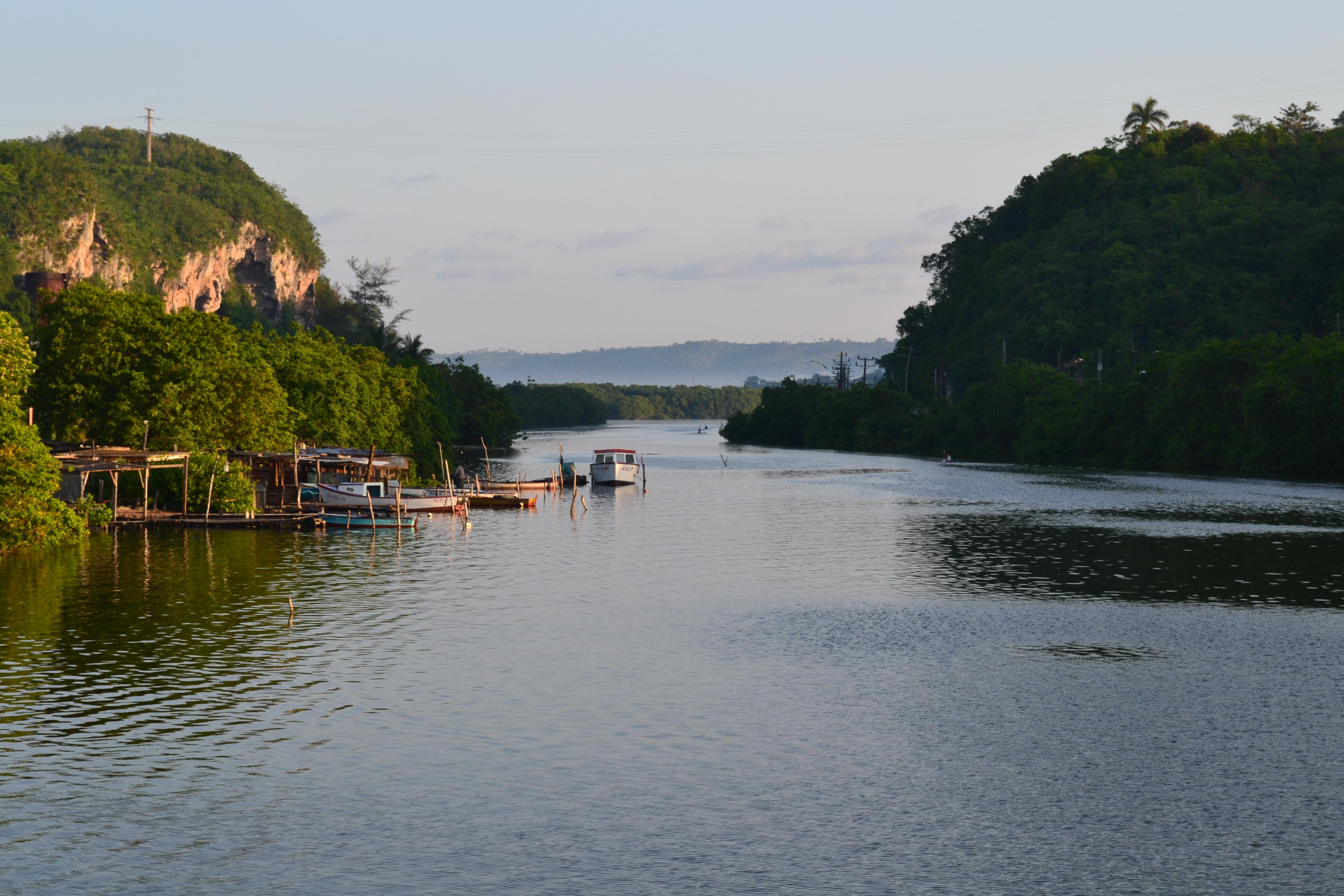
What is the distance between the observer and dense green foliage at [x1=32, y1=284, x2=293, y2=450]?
74438 mm

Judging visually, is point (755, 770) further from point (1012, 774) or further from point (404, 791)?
point (404, 791)

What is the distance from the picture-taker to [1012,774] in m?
24.5

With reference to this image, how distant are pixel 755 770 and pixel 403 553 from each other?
142 feet

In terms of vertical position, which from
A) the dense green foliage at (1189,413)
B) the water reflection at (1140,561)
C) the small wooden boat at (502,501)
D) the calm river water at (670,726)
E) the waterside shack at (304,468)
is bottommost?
the calm river water at (670,726)

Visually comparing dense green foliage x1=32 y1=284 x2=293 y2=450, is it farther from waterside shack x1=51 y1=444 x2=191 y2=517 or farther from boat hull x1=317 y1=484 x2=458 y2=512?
boat hull x1=317 y1=484 x2=458 y2=512

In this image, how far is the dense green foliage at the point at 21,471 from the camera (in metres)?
54.7

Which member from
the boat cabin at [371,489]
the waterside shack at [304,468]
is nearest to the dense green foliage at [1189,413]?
the boat cabin at [371,489]

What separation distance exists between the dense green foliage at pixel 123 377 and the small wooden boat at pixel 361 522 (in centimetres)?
858

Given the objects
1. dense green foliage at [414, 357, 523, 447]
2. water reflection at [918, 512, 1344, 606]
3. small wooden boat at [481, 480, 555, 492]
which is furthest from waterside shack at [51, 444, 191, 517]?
dense green foliage at [414, 357, 523, 447]

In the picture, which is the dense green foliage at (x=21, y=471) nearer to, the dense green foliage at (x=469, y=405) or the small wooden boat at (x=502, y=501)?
the small wooden boat at (x=502, y=501)

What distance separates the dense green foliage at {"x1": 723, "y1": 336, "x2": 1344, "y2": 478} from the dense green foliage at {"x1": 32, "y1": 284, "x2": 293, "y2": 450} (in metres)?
95.7

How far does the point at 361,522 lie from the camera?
254 ft

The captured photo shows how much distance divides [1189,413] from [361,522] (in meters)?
98.3

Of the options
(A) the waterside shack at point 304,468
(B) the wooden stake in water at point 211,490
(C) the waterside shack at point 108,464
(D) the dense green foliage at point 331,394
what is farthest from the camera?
(D) the dense green foliage at point 331,394
